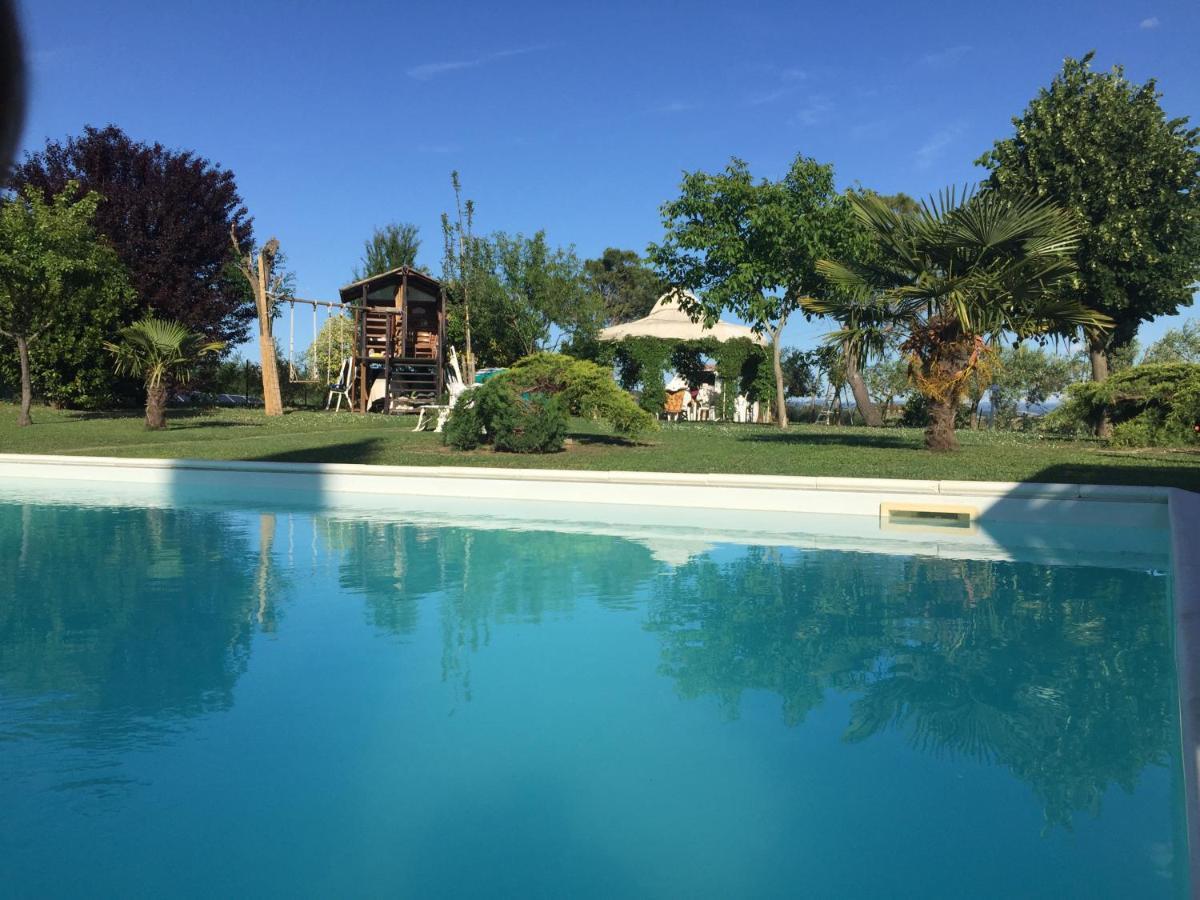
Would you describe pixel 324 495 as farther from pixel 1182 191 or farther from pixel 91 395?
pixel 1182 191

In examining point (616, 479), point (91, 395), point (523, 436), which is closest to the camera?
point (616, 479)

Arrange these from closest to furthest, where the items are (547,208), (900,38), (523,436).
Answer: (523,436) → (900,38) → (547,208)

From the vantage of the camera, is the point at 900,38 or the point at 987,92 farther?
the point at 987,92

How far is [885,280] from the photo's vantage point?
14.9 metres

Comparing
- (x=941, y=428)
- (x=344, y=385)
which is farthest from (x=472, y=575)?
(x=344, y=385)

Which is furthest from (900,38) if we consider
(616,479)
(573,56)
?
(616,479)

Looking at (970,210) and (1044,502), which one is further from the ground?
(970,210)

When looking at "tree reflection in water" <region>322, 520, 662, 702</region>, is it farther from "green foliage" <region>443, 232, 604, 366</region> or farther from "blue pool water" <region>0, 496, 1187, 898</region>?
"green foliage" <region>443, 232, 604, 366</region>

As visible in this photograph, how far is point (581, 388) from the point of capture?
16.1 metres

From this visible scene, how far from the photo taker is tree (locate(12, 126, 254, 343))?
91.5 feet

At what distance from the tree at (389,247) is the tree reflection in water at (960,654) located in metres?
39.2

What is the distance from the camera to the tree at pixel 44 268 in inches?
799

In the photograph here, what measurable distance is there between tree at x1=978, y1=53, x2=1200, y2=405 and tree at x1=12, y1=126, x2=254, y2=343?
77.7ft

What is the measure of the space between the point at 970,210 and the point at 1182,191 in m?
14.5
